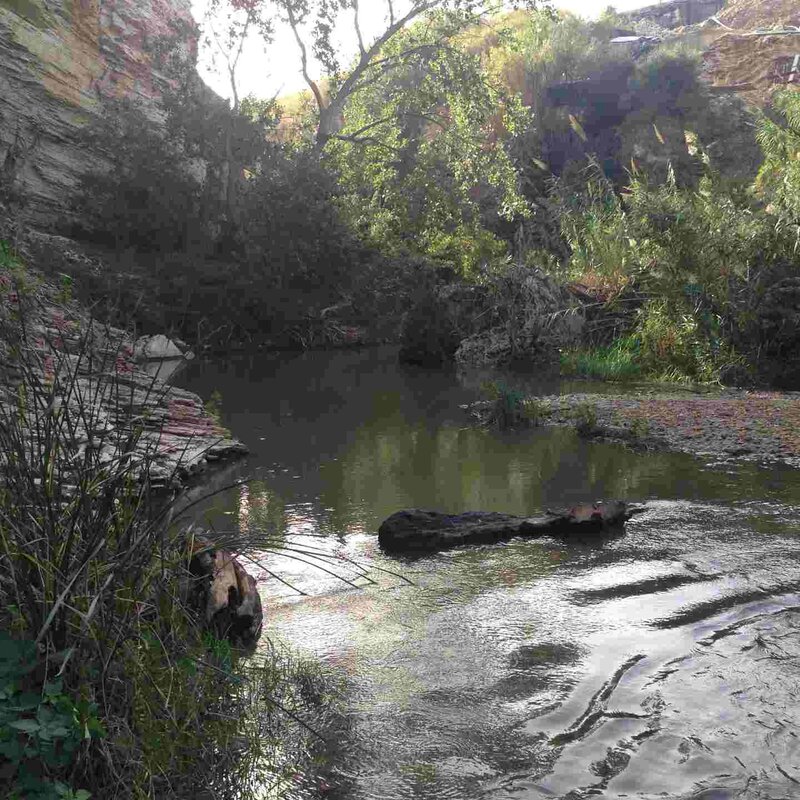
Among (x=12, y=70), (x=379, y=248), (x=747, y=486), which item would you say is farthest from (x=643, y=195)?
(x=12, y=70)

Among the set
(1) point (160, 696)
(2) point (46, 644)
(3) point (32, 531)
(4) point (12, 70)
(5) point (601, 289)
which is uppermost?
(4) point (12, 70)

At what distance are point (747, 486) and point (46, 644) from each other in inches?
258

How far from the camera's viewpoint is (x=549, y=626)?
467 cm

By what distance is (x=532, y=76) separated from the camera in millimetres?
32281

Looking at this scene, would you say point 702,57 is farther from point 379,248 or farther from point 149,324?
point 149,324

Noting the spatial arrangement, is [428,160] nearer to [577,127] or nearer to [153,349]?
[577,127]

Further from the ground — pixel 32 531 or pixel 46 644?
pixel 32 531

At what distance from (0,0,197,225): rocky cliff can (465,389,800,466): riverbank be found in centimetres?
1518

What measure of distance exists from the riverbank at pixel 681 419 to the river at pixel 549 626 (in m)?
0.57

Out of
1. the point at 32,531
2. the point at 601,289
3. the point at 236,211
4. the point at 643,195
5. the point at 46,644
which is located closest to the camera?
the point at 46,644

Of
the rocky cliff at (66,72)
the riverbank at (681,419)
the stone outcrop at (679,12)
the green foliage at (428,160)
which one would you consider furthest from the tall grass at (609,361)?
the stone outcrop at (679,12)

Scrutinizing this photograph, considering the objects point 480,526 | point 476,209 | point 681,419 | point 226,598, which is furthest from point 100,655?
point 476,209

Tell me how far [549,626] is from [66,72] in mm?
26211

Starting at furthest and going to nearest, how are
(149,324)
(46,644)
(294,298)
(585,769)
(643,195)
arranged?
(294,298), (149,324), (643,195), (585,769), (46,644)
